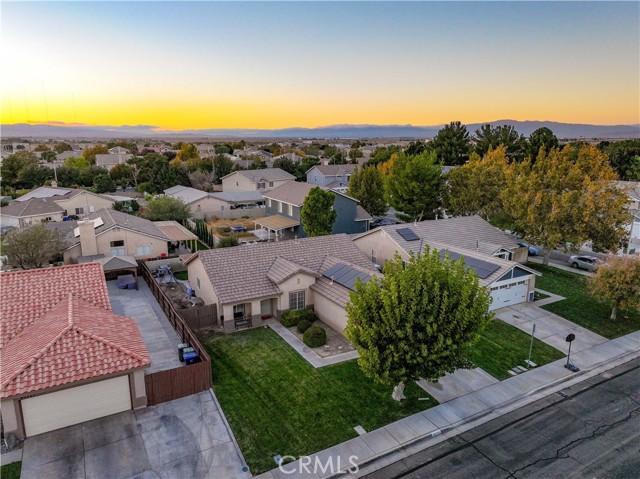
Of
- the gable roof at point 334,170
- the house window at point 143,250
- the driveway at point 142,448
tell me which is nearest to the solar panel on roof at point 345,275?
the driveway at point 142,448

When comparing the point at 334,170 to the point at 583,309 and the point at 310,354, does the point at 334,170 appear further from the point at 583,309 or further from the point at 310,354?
the point at 310,354

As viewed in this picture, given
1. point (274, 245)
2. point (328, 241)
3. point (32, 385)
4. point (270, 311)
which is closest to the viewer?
Answer: point (32, 385)

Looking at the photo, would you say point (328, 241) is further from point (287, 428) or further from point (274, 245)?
point (287, 428)

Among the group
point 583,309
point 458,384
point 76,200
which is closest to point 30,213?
point 76,200

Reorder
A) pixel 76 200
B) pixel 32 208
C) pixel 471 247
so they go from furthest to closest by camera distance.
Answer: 1. pixel 76 200
2. pixel 32 208
3. pixel 471 247

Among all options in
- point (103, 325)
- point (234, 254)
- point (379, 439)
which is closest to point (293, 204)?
point (234, 254)

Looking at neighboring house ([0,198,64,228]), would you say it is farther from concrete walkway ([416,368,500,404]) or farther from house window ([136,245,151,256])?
concrete walkway ([416,368,500,404])
